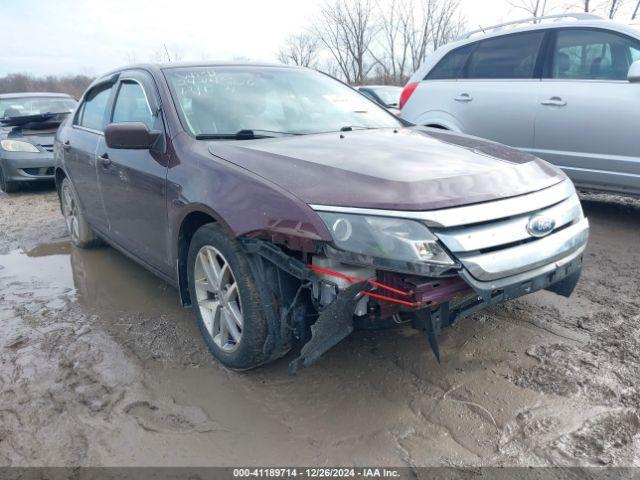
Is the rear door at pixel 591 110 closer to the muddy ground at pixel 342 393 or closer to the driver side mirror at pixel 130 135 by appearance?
the muddy ground at pixel 342 393

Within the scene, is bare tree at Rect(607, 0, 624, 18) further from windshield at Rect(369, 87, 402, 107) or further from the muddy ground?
the muddy ground

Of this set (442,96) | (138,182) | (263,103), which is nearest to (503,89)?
(442,96)

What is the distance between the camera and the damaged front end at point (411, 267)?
2.14m

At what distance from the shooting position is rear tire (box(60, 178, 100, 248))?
193 inches

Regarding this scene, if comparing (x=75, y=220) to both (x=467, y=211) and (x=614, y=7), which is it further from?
(x=614, y=7)

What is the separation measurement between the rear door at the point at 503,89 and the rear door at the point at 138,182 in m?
3.48

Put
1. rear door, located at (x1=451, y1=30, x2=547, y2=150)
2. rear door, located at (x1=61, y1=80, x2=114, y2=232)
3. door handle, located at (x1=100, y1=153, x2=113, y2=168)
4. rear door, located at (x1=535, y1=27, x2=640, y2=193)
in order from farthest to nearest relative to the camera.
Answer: rear door, located at (x1=451, y1=30, x2=547, y2=150) → rear door, located at (x1=535, y1=27, x2=640, y2=193) → rear door, located at (x1=61, y1=80, x2=114, y2=232) → door handle, located at (x1=100, y1=153, x2=113, y2=168)

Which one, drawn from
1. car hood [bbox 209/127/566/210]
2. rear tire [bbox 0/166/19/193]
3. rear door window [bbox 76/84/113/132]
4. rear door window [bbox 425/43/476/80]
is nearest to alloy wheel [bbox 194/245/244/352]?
car hood [bbox 209/127/566/210]

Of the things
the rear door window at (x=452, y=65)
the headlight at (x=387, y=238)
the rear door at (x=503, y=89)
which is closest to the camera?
the headlight at (x=387, y=238)

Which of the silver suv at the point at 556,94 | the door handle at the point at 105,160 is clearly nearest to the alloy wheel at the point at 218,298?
the door handle at the point at 105,160

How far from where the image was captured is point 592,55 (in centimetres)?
487

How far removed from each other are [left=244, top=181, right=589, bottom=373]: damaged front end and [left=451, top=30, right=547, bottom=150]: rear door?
9.96 feet

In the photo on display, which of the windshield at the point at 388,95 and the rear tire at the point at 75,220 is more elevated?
the windshield at the point at 388,95

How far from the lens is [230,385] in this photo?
107 inches
